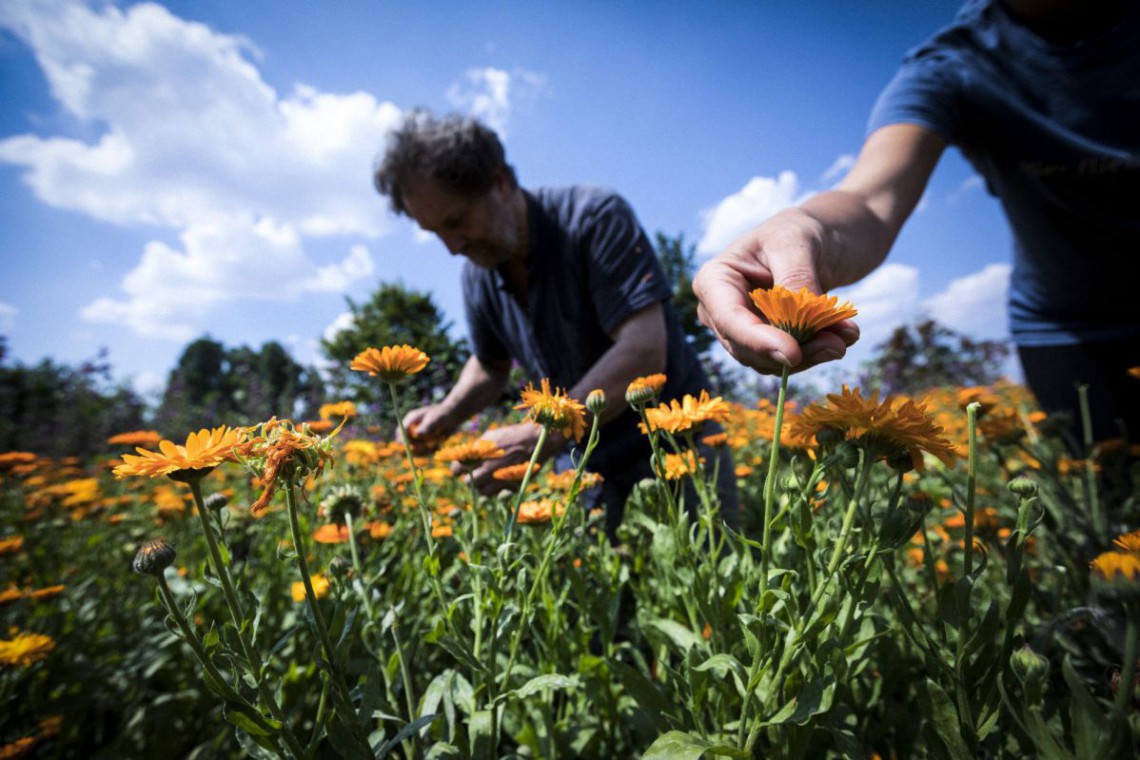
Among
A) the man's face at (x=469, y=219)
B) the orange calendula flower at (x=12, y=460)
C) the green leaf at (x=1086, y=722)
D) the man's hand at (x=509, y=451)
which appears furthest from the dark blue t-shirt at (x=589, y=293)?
the orange calendula flower at (x=12, y=460)

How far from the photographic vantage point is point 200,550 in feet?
6.79

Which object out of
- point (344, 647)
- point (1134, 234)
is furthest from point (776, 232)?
point (1134, 234)

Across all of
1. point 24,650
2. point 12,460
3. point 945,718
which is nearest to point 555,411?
point 945,718

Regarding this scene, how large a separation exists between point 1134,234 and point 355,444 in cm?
264

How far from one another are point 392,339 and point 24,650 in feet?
4.09

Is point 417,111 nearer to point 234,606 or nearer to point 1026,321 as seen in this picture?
point 234,606

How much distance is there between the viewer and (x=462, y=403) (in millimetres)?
2189

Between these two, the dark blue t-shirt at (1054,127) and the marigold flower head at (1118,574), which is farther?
the dark blue t-shirt at (1054,127)

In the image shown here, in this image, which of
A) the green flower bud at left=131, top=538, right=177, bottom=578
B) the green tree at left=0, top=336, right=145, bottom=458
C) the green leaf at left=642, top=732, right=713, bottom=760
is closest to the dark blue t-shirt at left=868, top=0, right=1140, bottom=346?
the green leaf at left=642, top=732, right=713, bottom=760

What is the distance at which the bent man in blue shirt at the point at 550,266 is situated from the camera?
1903mm

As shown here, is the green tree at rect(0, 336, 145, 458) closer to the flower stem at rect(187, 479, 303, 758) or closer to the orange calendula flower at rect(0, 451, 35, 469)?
the orange calendula flower at rect(0, 451, 35, 469)

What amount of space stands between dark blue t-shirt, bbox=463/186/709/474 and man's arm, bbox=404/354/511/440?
0.26 metres

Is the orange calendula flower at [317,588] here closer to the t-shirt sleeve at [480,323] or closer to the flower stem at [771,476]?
the flower stem at [771,476]

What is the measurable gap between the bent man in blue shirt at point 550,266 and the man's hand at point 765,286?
98 cm
